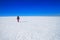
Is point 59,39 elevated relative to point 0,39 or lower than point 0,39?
lower

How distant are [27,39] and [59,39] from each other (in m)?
1.90

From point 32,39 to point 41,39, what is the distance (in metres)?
0.54

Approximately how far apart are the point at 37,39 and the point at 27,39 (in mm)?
593

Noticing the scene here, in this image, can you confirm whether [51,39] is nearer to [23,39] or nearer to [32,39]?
[32,39]

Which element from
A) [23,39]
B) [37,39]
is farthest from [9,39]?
[37,39]

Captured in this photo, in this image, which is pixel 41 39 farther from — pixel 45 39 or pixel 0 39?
pixel 0 39

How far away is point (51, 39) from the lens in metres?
4.83

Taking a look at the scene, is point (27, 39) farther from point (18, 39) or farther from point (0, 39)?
point (0, 39)

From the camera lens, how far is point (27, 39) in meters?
4.84

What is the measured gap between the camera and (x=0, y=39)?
496cm

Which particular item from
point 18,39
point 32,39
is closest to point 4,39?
point 18,39

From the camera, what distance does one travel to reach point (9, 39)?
193 inches

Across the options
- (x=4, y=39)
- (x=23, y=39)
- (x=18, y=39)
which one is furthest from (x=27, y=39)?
(x=4, y=39)

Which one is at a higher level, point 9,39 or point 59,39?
point 9,39
